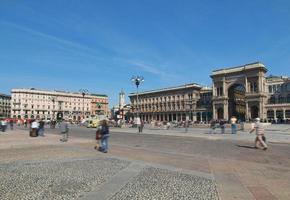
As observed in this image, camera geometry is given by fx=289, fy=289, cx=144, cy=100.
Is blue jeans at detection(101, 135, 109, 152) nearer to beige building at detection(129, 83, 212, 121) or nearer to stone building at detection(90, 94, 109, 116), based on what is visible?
beige building at detection(129, 83, 212, 121)

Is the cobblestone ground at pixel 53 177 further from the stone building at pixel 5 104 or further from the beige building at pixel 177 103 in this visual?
the stone building at pixel 5 104

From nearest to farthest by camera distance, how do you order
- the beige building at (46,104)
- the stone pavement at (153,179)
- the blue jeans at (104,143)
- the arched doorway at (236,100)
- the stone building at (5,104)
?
the stone pavement at (153,179) < the blue jeans at (104,143) < the arched doorway at (236,100) < the beige building at (46,104) < the stone building at (5,104)

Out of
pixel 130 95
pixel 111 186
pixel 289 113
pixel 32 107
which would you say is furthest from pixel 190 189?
pixel 130 95

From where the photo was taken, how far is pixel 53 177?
→ 786cm

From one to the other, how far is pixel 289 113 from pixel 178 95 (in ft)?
173

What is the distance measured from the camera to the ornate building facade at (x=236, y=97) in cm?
9725

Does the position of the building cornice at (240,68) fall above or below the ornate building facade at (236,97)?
above

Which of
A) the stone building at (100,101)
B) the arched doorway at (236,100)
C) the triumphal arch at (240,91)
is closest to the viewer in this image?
the triumphal arch at (240,91)

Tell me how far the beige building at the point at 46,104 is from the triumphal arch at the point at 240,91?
60977mm

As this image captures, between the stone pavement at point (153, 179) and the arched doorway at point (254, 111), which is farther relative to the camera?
the arched doorway at point (254, 111)

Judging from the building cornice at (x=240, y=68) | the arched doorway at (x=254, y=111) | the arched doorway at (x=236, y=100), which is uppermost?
the building cornice at (x=240, y=68)

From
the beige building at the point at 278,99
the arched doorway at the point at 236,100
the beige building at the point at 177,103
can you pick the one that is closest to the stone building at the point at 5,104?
the beige building at the point at 177,103

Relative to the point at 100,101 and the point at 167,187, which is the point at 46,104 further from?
the point at 167,187

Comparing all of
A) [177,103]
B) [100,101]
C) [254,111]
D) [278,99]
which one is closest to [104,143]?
A: [254,111]
